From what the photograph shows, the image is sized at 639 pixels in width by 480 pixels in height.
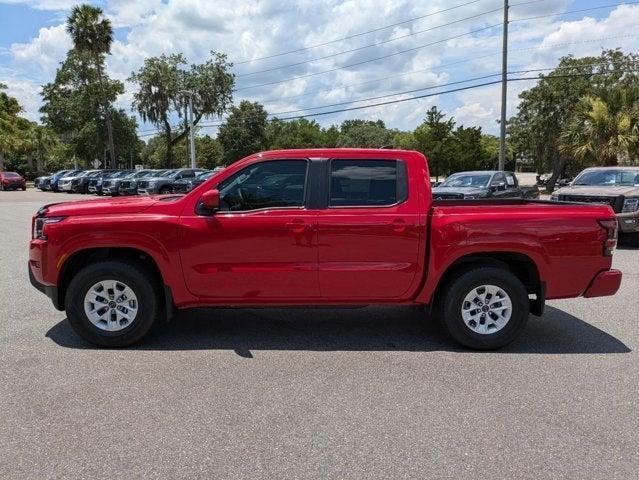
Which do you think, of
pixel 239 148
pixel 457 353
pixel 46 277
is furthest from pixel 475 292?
pixel 239 148

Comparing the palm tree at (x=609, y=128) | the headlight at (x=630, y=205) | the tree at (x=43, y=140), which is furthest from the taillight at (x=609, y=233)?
the tree at (x=43, y=140)

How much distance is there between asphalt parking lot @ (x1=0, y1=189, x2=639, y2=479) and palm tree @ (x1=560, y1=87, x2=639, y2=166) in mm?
21761

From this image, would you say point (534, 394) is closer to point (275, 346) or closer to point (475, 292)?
point (475, 292)

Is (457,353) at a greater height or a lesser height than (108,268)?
lesser

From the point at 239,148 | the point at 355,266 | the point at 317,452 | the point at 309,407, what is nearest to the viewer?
the point at 317,452

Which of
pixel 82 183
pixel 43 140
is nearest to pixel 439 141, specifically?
pixel 82 183

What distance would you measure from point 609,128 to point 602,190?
15957 millimetres

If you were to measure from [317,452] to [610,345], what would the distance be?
11.3 ft

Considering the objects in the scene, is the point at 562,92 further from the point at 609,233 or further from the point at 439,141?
the point at 609,233

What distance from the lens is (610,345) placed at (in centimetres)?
538

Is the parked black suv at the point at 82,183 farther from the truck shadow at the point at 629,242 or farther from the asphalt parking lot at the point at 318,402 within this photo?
the asphalt parking lot at the point at 318,402

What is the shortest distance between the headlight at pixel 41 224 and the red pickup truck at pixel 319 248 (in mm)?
17

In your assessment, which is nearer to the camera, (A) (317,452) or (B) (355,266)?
(A) (317,452)

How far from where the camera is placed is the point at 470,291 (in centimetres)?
519
